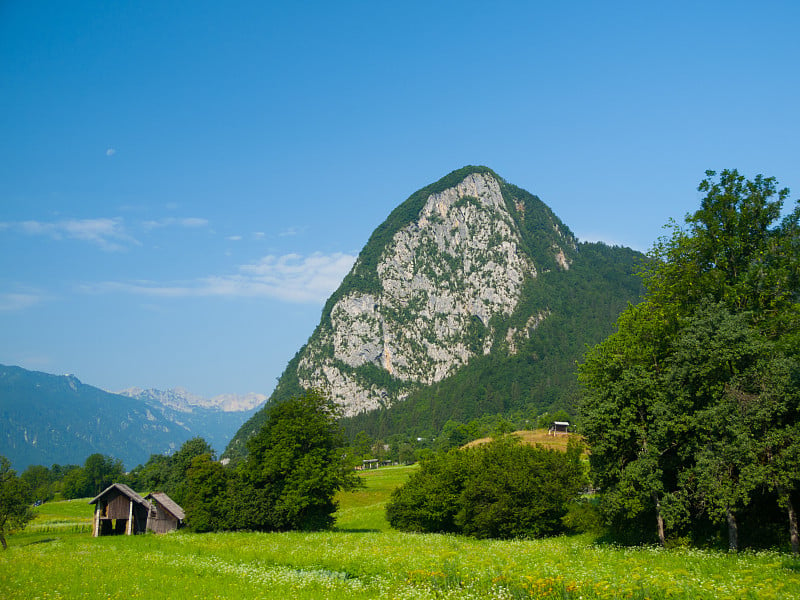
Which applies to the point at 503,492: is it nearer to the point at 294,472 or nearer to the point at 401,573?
the point at 294,472

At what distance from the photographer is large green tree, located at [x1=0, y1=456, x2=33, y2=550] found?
55.7 metres

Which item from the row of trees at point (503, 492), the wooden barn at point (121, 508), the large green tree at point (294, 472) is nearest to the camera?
the row of trees at point (503, 492)

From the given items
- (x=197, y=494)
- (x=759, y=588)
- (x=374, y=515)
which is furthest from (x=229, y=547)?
(x=374, y=515)

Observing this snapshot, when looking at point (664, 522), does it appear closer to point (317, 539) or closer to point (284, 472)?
point (317, 539)

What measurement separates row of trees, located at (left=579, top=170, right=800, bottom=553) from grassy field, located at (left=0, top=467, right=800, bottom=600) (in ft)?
10.7

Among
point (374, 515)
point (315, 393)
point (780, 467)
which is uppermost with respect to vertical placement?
point (315, 393)

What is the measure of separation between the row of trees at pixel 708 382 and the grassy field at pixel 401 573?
3.25 metres

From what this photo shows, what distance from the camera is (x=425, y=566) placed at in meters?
22.6

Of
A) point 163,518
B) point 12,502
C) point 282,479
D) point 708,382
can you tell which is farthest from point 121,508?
point 708,382

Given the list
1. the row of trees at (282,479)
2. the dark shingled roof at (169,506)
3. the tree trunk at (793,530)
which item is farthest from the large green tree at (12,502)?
the tree trunk at (793,530)

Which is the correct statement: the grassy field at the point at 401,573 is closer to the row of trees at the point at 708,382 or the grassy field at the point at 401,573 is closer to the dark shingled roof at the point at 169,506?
the row of trees at the point at 708,382

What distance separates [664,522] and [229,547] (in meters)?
26.5

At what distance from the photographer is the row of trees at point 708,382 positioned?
2498 cm

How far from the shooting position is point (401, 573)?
22141 mm
